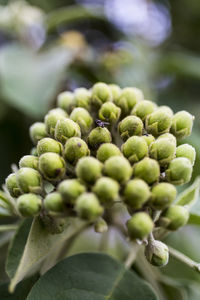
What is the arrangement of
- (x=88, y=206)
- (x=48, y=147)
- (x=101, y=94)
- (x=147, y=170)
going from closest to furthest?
(x=88, y=206) → (x=147, y=170) → (x=48, y=147) → (x=101, y=94)

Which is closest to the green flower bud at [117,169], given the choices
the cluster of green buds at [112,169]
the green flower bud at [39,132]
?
the cluster of green buds at [112,169]

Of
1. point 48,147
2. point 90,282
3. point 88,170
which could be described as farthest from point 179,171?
point 90,282

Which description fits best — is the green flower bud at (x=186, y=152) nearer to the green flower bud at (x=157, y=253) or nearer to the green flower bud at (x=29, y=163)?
the green flower bud at (x=157, y=253)

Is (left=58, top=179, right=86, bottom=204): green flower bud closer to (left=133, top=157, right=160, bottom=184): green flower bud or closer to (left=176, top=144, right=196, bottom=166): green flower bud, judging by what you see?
(left=133, top=157, right=160, bottom=184): green flower bud

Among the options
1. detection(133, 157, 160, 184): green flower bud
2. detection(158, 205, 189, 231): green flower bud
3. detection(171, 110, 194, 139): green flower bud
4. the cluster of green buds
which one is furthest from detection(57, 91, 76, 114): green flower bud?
detection(158, 205, 189, 231): green flower bud

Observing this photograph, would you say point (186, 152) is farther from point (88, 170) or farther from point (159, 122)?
point (88, 170)

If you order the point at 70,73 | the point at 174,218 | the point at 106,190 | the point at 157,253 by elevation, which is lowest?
the point at 157,253

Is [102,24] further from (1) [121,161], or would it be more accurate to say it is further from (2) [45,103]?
(1) [121,161]

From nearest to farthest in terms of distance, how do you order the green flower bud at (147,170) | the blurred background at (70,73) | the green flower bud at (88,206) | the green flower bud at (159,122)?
the green flower bud at (88,206) < the green flower bud at (147,170) < the green flower bud at (159,122) < the blurred background at (70,73)
